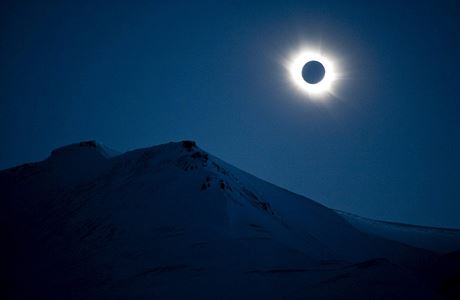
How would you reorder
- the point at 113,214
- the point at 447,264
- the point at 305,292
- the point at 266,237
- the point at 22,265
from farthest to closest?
the point at 447,264 < the point at 113,214 < the point at 22,265 < the point at 266,237 < the point at 305,292

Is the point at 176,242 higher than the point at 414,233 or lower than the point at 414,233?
higher

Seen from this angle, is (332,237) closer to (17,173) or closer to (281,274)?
(281,274)

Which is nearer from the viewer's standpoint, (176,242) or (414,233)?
(176,242)

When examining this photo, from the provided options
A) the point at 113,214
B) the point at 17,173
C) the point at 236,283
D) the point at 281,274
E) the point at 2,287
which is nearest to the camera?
the point at 236,283

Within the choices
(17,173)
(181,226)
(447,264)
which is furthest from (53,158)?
(447,264)
